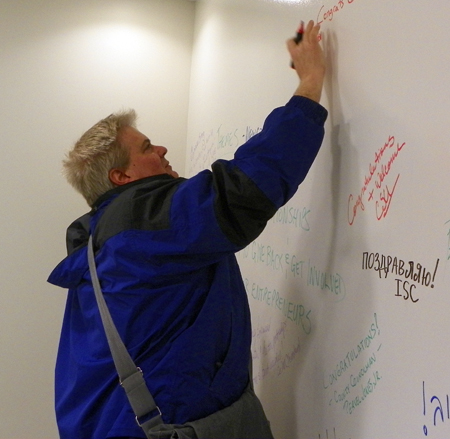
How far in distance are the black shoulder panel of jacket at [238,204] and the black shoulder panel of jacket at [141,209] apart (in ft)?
0.31

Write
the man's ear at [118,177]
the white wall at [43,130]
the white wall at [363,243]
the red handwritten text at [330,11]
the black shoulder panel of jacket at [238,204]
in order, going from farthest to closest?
the white wall at [43,130]
the man's ear at [118,177]
the red handwritten text at [330,11]
the black shoulder panel of jacket at [238,204]
the white wall at [363,243]

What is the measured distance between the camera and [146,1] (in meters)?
2.29

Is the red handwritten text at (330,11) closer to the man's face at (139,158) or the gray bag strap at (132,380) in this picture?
the man's face at (139,158)

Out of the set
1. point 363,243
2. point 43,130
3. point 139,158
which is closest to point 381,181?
point 363,243

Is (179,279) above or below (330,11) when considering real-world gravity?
below

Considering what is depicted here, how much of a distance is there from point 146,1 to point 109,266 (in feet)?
5.32

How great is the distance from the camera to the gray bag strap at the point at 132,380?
3.18ft

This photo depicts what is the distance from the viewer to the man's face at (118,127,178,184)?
113 cm

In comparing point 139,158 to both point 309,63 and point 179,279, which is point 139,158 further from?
point 309,63

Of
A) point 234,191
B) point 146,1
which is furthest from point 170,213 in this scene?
point 146,1

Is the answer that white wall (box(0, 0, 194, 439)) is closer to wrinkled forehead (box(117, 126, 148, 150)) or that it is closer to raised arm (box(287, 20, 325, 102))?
wrinkled forehead (box(117, 126, 148, 150))

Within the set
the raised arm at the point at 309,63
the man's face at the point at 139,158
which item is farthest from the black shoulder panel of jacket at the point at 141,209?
the raised arm at the point at 309,63

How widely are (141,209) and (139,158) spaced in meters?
0.20

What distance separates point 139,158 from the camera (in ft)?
3.75
